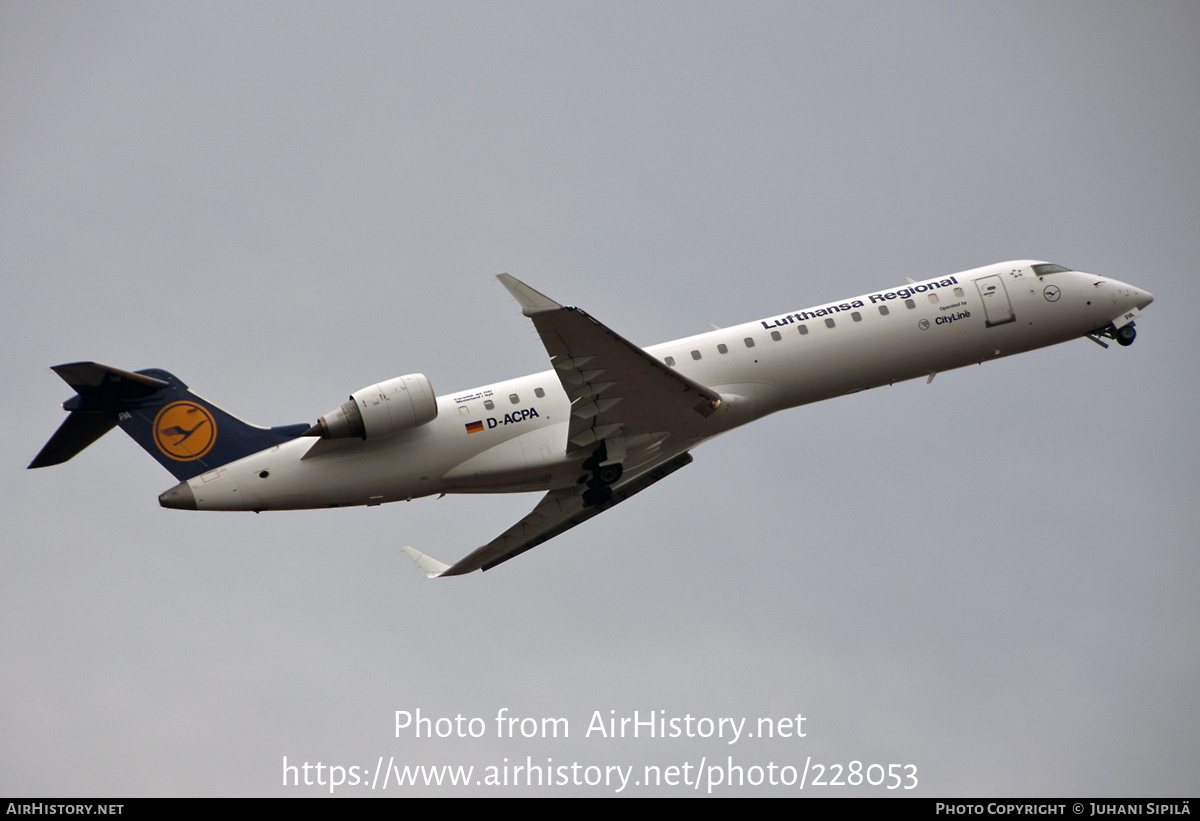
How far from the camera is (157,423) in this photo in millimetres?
24703

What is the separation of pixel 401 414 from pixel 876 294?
12.8 metres

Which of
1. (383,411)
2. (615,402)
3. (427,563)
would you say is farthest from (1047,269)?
(427,563)

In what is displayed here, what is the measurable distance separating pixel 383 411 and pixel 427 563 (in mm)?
8154

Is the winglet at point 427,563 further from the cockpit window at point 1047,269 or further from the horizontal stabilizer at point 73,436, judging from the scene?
the cockpit window at point 1047,269

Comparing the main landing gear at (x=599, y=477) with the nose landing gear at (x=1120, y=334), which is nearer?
the main landing gear at (x=599, y=477)

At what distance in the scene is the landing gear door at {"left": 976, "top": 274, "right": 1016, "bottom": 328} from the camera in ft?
92.6

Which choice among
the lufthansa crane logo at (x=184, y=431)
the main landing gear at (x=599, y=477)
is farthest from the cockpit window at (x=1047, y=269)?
the lufthansa crane logo at (x=184, y=431)

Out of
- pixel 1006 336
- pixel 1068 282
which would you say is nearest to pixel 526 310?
pixel 1006 336

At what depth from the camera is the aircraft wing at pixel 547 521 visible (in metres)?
28.2

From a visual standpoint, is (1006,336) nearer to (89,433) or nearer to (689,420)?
(689,420)

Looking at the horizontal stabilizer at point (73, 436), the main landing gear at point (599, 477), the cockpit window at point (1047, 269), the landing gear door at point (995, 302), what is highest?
the cockpit window at point (1047, 269)

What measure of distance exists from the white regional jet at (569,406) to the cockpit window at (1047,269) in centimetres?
18

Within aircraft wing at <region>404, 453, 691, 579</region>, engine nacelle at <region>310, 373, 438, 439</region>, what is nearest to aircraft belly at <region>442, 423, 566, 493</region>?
engine nacelle at <region>310, 373, 438, 439</region>

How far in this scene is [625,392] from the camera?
24562 millimetres
